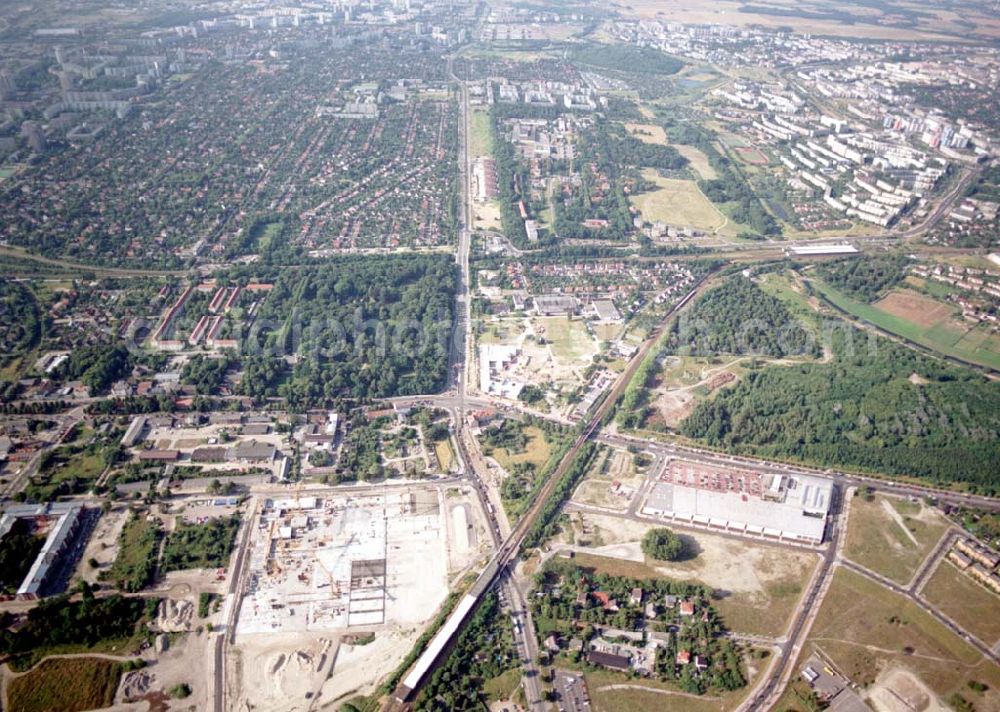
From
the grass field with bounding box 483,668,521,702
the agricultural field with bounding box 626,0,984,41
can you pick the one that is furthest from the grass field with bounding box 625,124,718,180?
the agricultural field with bounding box 626,0,984,41

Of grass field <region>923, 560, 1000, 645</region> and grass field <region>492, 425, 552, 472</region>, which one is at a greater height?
grass field <region>492, 425, 552, 472</region>

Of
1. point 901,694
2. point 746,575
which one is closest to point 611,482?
point 746,575

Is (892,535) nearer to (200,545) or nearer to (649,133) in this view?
(200,545)

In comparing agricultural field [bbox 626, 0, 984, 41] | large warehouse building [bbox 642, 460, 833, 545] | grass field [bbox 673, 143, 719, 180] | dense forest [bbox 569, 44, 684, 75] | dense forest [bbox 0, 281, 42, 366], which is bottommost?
large warehouse building [bbox 642, 460, 833, 545]

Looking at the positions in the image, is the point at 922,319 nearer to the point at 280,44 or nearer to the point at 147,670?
the point at 147,670

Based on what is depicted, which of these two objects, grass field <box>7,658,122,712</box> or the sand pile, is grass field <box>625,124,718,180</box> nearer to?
the sand pile

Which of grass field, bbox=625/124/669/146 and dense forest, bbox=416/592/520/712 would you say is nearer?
dense forest, bbox=416/592/520/712

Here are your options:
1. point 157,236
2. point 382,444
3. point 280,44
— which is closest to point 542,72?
point 280,44
